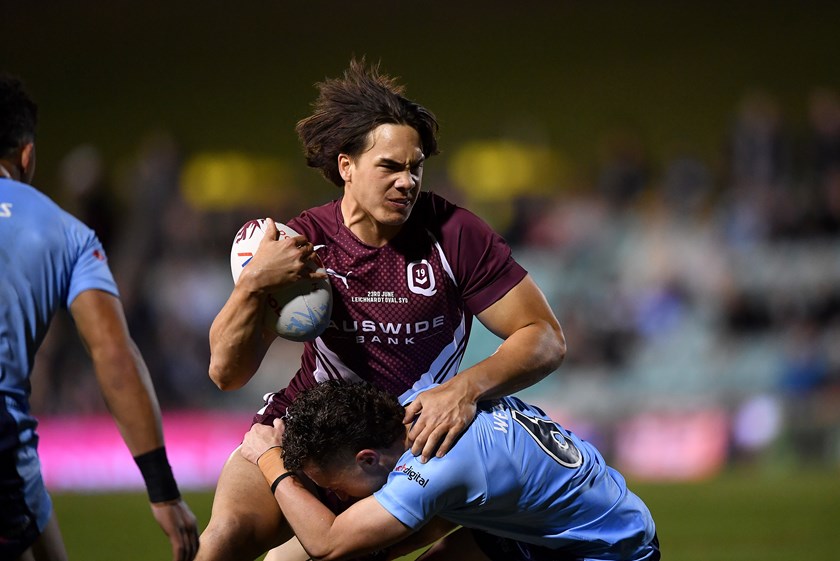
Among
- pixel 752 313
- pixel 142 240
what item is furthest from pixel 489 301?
pixel 142 240

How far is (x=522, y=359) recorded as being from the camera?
4.58 metres

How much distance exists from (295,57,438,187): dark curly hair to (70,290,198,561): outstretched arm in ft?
4.49

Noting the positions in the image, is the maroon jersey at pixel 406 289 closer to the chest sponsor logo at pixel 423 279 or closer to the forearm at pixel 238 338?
the chest sponsor logo at pixel 423 279

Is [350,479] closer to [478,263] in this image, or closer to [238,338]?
[238,338]

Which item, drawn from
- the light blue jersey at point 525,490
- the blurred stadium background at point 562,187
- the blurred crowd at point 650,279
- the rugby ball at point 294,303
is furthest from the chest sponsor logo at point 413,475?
the blurred crowd at point 650,279

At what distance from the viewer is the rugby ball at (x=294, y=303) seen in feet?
14.8

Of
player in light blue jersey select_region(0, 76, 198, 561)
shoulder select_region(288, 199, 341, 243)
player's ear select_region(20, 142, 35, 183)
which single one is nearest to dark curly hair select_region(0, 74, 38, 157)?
player's ear select_region(20, 142, 35, 183)

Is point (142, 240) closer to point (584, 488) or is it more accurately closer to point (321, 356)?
point (321, 356)

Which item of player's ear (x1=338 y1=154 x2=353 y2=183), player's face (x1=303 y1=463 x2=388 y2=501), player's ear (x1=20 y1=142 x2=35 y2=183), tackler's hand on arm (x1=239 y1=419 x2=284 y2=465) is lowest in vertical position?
player's face (x1=303 y1=463 x2=388 y2=501)

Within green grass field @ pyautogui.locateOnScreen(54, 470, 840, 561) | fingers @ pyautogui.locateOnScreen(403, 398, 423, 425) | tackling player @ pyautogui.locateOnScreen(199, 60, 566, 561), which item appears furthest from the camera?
green grass field @ pyautogui.locateOnScreen(54, 470, 840, 561)

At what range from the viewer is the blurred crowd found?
13.1 m

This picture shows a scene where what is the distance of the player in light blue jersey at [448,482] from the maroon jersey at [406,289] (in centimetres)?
49

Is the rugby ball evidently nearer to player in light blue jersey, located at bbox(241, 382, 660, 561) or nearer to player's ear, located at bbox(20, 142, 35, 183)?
player in light blue jersey, located at bbox(241, 382, 660, 561)

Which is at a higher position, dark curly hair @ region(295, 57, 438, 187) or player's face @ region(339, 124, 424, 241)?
dark curly hair @ region(295, 57, 438, 187)
